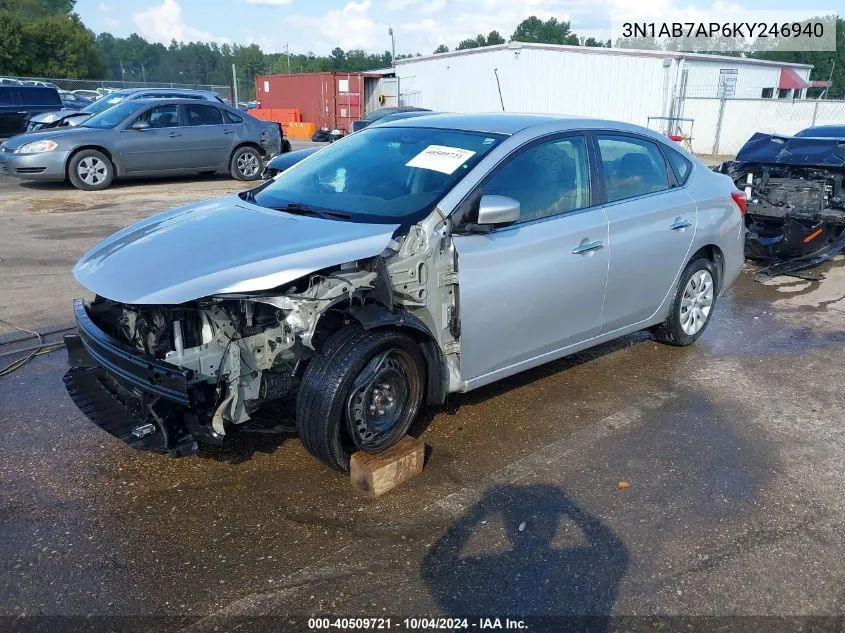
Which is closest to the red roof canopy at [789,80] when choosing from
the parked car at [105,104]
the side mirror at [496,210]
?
the parked car at [105,104]

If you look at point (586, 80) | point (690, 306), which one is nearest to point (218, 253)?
point (690, 306)

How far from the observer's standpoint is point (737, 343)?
6.03 metres

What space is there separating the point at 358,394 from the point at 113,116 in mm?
11458

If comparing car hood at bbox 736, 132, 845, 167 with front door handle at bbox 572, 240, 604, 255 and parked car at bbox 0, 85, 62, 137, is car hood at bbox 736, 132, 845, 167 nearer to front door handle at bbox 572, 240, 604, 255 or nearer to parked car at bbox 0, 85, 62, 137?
front door handle at bbox 572, 240, 604, 255

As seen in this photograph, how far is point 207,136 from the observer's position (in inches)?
549

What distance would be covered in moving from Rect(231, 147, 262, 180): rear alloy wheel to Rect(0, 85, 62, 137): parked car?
8.00m

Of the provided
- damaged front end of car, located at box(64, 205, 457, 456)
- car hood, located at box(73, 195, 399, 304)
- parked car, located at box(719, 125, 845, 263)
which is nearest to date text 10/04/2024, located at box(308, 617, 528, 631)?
damaged front end of car, located at box(64, 205, 457, 456)

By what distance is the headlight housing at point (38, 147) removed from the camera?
12.2m

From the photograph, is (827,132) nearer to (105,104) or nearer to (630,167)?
(630,167)

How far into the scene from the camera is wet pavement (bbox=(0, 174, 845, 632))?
2.82 m

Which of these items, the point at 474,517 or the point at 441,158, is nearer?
the point at 474,517

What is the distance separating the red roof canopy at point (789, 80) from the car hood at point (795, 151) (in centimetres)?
3074

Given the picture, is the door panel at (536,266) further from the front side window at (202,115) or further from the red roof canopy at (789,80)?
the red roof canopy at (789,80)

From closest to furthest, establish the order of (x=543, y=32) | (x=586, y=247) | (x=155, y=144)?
(x=586, y=247) → (x=155, y=144) → (x=543, y=32)
